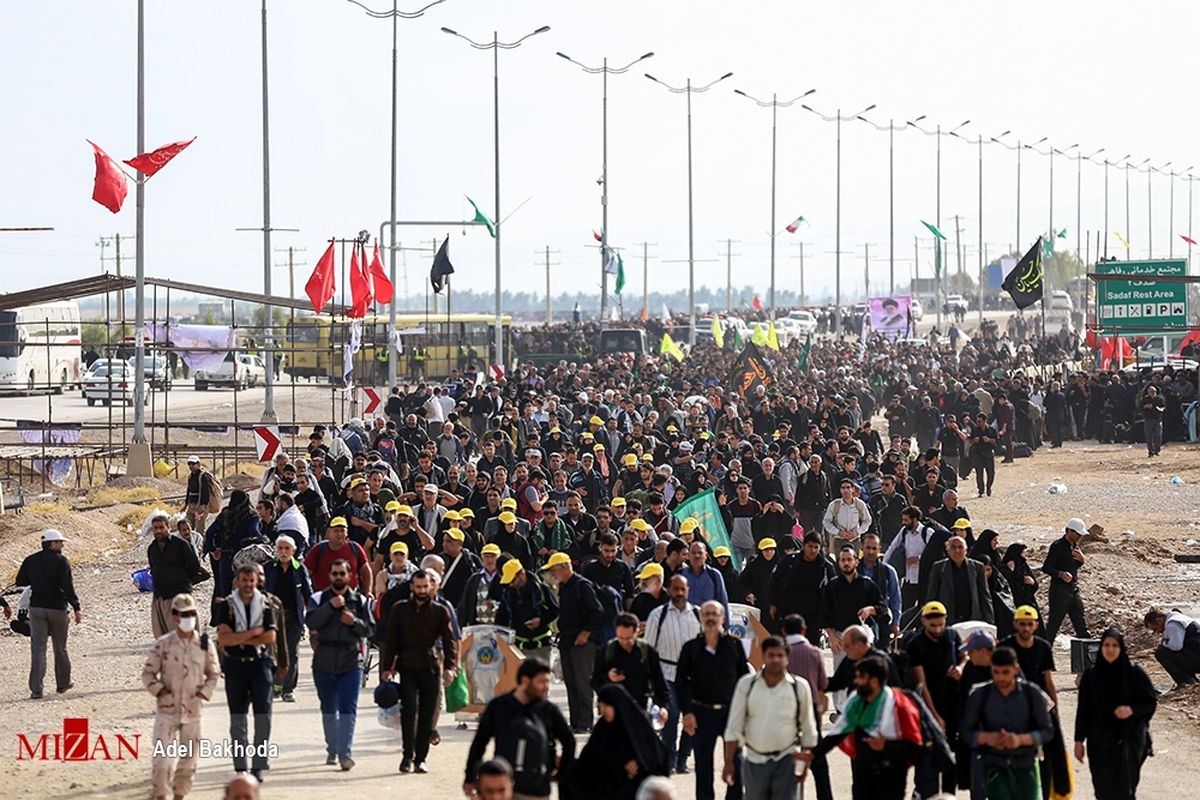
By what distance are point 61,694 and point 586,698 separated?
4.44 m

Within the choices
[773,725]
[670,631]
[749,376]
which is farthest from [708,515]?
[749,376]

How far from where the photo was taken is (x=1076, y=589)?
15969 millimetres

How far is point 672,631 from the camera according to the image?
11.9 metres

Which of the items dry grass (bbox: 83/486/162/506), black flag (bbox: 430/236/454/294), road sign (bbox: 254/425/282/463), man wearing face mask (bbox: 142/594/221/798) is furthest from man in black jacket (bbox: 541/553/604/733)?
black flag (bbox: 430/236/454/294)

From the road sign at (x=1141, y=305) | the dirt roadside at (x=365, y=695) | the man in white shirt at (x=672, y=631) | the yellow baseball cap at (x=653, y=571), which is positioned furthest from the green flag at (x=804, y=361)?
the man in white shirt at (x=672, y=631)

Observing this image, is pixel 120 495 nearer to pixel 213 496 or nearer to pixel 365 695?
pixel 213 496

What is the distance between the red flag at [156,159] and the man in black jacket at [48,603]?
17041 millimetres

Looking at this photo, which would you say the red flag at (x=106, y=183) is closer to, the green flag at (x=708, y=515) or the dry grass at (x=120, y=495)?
the dry grass at (x=120, y=495)

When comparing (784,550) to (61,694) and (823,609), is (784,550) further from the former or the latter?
(61,694)

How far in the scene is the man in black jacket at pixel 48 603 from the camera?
582 inches

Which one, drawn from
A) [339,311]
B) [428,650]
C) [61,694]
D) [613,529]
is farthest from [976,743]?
[339,311]

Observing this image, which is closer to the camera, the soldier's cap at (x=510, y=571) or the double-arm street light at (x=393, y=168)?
the soldier's cap at (x=510, y=571)

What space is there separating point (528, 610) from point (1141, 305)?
31.6 metres

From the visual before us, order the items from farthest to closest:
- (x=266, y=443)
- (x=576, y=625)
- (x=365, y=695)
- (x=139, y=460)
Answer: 1. (x=139, y=460)
2. (x=266, y=443)
3. (x=365, y=695)
4. (x=576, y=625)
